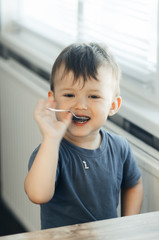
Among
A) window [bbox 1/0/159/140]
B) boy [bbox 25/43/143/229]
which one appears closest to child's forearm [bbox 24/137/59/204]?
boy [bbox 25/43/143/229]

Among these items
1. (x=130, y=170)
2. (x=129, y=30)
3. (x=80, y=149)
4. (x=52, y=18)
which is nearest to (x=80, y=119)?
(x=80, y=149)

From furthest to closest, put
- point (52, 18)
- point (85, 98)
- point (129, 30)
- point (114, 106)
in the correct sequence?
point (52, 18)
point (129, 30)
point (114, 106)
point (85, 98)

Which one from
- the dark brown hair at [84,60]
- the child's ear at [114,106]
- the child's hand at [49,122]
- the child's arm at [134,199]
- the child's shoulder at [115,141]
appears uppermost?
the dark brown hair at [84,60]

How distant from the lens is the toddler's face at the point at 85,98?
4.15 feet

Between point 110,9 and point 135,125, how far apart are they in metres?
0.57

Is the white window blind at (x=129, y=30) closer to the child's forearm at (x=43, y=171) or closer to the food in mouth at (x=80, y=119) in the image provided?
the food in mouth at (x=80, y=119)

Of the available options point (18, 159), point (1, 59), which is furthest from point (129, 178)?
point (1, 59)

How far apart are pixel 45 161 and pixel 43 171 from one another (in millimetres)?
26

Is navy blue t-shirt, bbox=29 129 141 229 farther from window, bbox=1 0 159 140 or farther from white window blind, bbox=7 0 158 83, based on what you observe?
white window blind, bbox=7 0 158 83

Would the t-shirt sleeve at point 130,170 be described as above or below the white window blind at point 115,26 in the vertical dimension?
below

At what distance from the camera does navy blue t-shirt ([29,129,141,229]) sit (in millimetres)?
1323

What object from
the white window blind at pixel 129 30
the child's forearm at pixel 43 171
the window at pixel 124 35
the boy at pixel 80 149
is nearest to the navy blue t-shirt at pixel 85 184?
the boy at pixel 80 149

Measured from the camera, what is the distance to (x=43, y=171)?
1.17 metres

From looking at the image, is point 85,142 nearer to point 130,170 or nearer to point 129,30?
point 130,170
